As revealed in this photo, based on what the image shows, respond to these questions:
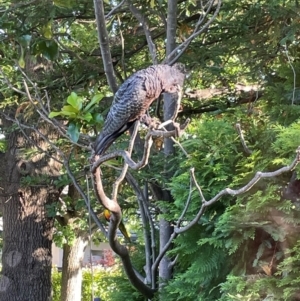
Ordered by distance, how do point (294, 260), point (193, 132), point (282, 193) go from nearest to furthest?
point (294, 260) → point (282, 193) → point (193, 132)

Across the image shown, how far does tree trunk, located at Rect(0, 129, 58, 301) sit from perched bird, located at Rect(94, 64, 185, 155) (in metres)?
1.88

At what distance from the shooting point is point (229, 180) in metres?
1.21

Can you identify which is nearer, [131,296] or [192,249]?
[192,249]

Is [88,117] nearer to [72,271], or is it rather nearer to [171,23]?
[171,23]

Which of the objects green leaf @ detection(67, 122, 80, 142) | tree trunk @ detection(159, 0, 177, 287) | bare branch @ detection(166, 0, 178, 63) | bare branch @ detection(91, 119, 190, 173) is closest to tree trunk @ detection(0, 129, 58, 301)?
tree trunk @ detection(159, 0, 177, 287)

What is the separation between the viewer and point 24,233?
269 cm

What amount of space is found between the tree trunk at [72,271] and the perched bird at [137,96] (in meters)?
2.77

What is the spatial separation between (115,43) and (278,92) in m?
0.74

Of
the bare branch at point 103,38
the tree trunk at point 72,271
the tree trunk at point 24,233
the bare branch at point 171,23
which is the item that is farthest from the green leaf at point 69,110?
the tree trunk at point 72,271

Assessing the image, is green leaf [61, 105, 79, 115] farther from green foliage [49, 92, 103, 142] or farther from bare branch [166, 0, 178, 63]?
bare branch [166, 0, 178, 63]

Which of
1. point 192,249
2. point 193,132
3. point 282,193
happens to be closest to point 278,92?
point 193,132

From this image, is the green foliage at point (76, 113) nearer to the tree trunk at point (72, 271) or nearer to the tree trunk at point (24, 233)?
the tree trunk at point (24, 233)

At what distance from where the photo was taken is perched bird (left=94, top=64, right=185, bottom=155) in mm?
794

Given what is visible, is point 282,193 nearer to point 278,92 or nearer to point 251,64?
point 278,92
